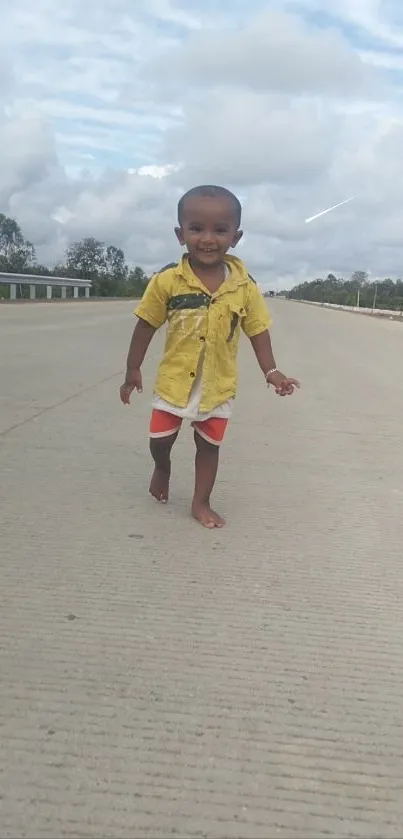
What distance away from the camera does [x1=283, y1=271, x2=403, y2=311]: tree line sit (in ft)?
338

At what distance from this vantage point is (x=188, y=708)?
2564 millimetres

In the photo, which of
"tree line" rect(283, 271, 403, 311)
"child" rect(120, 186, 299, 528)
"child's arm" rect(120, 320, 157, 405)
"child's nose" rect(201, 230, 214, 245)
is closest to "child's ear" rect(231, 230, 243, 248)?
"child" rect(120, 186, 299, 528)

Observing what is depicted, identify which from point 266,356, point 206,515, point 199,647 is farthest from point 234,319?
point 199,647

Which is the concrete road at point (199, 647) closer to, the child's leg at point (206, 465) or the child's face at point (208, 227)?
the child's leg at point (206, 465)

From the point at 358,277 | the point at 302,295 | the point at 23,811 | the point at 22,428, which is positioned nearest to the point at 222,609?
the point at 23,811

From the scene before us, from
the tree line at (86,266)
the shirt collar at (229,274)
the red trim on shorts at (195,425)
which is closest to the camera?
the shirt collar at (229,274)

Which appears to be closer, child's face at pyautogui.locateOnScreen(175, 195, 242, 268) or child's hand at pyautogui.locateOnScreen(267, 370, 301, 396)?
child's face at pyautogui.locateOnScreen(175, 195, 242, 268)

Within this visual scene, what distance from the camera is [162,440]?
4434 mm

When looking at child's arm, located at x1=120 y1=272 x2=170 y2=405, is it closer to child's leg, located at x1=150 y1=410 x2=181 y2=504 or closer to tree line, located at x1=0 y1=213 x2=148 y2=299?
child's leg, located at x1=150 y1=410 x2=181 y2=504

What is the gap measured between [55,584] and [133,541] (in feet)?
2.14

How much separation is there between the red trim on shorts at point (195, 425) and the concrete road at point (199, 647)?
1.43 feet

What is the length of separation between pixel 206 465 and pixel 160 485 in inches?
16.2

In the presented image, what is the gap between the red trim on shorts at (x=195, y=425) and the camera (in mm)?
4348

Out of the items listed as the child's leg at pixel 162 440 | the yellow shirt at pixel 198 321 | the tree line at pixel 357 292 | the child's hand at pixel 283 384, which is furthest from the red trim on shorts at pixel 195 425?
the tree line at pixel 357 292
